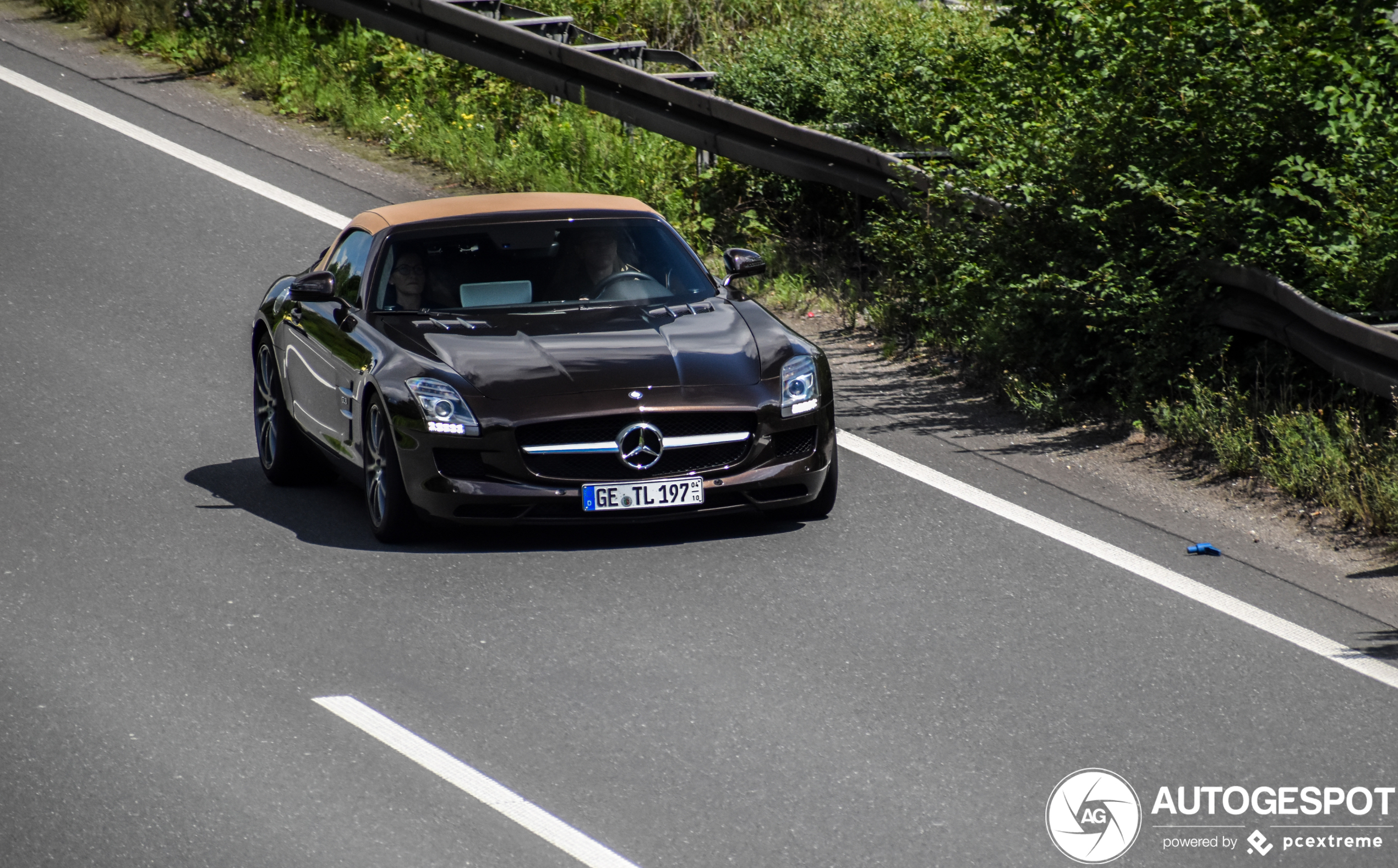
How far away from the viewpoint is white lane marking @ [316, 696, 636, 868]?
530 cm

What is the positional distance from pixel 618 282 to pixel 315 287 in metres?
1.48

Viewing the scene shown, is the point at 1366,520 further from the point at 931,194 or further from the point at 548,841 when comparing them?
the point at 548,841

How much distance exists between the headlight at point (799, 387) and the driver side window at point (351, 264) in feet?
7.22

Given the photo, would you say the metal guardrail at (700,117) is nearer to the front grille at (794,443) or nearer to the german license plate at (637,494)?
the front grille at (794,443)

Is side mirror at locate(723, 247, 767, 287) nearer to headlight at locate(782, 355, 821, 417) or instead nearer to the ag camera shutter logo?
headlight at locate(782, 355, 821, 417)

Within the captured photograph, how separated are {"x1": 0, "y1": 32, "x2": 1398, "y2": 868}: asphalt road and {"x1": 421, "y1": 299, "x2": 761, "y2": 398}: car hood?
74 cm

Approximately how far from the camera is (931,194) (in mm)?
11078

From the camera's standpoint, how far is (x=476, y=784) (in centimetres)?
573

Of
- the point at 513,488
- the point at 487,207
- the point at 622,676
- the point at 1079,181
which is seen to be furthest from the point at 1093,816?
the point at 1079,181

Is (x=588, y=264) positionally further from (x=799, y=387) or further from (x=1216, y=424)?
(x=1216, y=424)

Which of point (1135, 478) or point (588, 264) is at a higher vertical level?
point (588, 264)

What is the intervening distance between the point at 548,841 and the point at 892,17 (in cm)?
1265

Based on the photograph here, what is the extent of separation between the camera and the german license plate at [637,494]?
789 cm

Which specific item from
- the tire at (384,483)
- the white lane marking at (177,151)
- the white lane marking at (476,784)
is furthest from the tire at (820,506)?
the white lane marking at (177,151)
